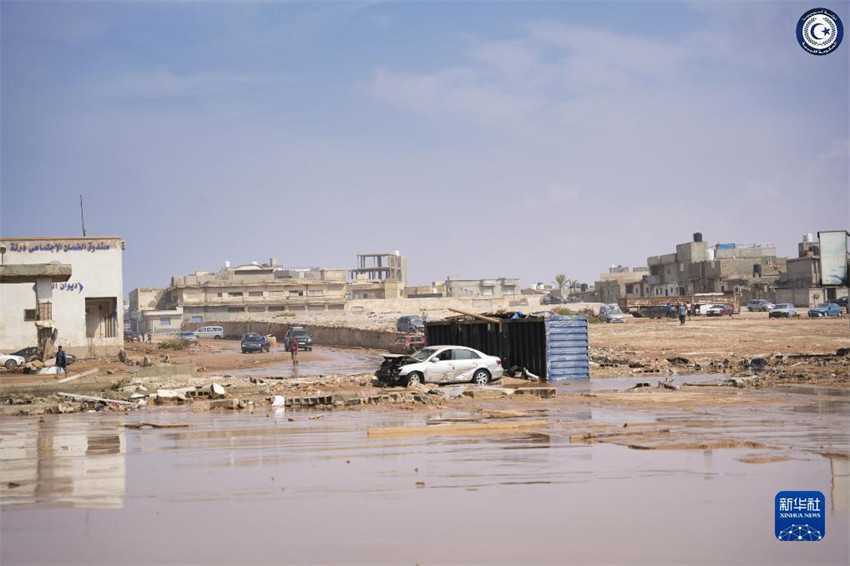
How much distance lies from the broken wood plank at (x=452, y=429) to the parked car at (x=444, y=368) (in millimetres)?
9689

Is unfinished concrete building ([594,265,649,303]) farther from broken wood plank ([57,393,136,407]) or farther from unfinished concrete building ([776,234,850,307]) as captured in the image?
broken wood plank ([57,393,136,407])

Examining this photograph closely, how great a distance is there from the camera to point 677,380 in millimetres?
30844

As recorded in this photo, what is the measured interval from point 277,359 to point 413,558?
4461 cm

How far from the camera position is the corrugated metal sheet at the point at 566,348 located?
3173 cm

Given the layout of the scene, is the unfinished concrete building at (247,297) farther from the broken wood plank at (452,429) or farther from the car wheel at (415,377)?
the broken wood plank at (452,429)

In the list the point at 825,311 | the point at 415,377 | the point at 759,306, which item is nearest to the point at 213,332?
the point at 759,306

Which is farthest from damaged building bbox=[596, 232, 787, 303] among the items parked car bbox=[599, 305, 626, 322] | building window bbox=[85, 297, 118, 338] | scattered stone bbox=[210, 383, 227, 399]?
scattered stone bbox=[210, 383, 227, 399]

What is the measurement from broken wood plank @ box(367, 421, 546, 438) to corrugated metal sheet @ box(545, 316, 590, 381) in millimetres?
12876

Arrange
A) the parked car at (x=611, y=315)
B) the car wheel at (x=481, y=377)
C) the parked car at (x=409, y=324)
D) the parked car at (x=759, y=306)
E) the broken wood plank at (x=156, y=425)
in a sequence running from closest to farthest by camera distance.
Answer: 1. the broken wood plank at (x=156, y=425)
2. the car wheel at (x=481, y=377)
3. the parked car at (x=409, y=324)
4. the parked car at (x=611, y=315)
5. the parked car at (x=759, y=306)

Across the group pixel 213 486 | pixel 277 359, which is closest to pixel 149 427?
pixel 213 486

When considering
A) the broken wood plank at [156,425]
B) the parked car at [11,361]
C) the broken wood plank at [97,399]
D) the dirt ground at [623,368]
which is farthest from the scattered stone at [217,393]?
the parked car at [11,361]

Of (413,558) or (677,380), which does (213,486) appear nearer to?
(413,558)

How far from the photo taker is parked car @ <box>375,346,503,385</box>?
94.2 ft

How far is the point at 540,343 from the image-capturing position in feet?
104
